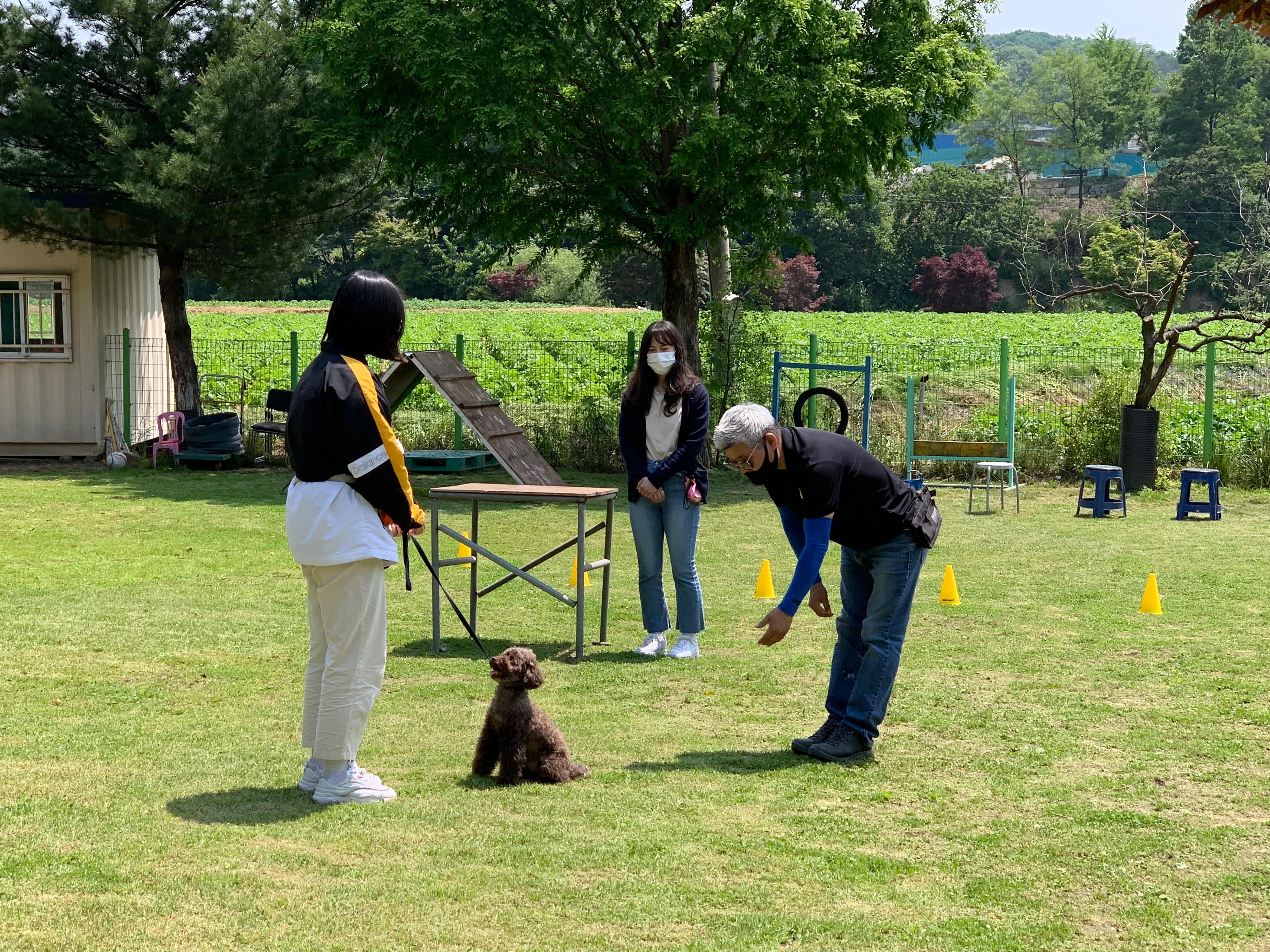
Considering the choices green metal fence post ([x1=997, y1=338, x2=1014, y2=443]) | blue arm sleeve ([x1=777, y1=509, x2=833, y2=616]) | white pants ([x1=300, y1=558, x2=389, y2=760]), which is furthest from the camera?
green metal fence post ([x1=997, y1=338, x2=1014, y2=443])

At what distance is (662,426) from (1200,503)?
380 inches

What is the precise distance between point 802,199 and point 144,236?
32.1 ft

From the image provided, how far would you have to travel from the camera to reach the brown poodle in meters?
5.47

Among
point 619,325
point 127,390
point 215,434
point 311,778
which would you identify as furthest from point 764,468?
point 619,325

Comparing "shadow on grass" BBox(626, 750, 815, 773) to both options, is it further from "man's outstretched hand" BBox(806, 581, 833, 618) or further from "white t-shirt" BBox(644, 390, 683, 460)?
"white t-shirt" BBox(644, 390, 683, 460)

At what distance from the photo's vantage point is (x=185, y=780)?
552cm

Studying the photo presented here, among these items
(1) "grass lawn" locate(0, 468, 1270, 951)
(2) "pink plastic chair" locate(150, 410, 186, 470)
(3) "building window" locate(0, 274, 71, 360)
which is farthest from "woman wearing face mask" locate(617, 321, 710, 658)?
(3) "building window" locate(0, 274, 71, 360)

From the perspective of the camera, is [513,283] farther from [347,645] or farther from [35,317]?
[347,645]

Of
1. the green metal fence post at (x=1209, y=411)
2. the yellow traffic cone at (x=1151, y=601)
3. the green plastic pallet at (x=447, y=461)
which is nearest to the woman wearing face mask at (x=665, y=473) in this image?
the yellow traffic cone at (x=1151, y=601)

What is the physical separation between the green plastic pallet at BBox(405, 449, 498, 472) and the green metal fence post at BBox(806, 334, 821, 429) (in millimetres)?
4723

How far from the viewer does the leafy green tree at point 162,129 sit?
18.2m

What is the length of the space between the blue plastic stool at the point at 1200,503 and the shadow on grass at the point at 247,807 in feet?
40.4

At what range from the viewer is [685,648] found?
8.15m

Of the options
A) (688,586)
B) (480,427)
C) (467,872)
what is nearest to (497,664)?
(467,872)
